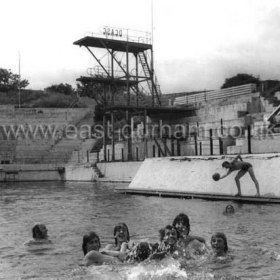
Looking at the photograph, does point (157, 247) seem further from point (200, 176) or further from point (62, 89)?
point (62, 89)

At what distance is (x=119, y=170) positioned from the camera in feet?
127

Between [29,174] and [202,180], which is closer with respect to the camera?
[202,180]

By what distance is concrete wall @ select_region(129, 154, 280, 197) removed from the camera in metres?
20.6

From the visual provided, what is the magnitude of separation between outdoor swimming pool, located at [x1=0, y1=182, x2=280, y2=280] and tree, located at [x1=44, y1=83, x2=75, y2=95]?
75465 mm

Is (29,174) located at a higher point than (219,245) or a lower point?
higher

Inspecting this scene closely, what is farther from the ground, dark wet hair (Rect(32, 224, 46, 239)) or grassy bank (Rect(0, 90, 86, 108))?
grassy bank (Rect(0, 90, 86, 108))

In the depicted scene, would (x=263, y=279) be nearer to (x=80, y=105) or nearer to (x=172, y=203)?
(x=172, y=203)

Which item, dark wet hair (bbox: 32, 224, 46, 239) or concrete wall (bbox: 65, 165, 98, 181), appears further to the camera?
concrete wall (bbox: 65, 165, 98, 181)

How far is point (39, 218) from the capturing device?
58.1ft

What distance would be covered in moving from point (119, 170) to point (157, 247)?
29114mm

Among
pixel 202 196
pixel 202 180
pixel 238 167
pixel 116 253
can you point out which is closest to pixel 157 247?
pixel 116 253

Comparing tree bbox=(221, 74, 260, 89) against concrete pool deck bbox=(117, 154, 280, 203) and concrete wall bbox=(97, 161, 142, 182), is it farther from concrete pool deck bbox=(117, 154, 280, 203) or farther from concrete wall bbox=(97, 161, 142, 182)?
concrete pool deck bbox=(117, 154, 280, 203)

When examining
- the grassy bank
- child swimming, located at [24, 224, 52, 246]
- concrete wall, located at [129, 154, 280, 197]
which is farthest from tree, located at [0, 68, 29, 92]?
child swimming, located at [24, 224, 52, 246]

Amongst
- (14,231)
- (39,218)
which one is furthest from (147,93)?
(14,231)
